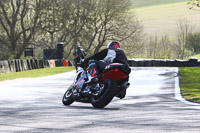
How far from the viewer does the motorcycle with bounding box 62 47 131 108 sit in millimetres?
10442

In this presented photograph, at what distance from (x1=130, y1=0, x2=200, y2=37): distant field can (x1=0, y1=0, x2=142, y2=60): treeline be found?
5404cm

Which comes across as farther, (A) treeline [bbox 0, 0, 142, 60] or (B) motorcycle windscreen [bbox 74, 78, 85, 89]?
(A) treeline [bbox 0, 0, 142, 60]

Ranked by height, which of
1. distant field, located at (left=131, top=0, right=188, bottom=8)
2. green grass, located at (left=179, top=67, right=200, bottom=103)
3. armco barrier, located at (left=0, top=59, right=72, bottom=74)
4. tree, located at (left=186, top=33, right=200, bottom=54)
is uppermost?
green grass, located at (left=179, top=67, right=200, bottom=103)

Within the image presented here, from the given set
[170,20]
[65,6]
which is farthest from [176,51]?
[170,20]

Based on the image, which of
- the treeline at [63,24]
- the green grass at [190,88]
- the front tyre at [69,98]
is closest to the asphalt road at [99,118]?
the front tyre at [69,98]

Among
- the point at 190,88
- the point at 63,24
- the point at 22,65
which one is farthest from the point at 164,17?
the point at 190,88

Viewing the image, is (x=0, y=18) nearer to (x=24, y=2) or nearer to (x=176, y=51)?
(x=24, y=2)

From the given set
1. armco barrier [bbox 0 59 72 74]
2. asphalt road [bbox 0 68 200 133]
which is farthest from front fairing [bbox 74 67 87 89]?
armco barrier [bbox 0 59 72 74]

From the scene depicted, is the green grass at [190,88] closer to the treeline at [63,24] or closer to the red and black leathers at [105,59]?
the red and black leathers at [105,59]

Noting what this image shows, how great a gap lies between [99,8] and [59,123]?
163ft

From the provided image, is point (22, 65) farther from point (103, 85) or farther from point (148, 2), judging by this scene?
point (148, 2)

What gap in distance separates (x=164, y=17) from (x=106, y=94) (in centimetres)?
12464

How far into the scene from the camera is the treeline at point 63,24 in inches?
2073

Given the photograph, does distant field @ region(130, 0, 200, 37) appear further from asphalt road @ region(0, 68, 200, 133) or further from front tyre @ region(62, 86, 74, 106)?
asphalt road @ region(0, 68, 200, 133)
